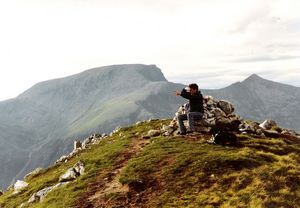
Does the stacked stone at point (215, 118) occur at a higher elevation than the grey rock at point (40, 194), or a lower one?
higher

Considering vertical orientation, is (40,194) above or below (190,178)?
below

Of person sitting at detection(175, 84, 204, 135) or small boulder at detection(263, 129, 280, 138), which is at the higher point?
person sitting at detection(175, 84, 204, 135)

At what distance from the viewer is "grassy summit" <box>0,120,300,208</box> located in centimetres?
2422

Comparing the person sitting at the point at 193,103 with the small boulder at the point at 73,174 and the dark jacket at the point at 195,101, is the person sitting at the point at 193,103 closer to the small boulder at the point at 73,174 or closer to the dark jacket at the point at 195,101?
the dark jacket at the point at 195,101

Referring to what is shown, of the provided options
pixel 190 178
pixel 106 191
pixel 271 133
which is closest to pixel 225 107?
pixel 271 133

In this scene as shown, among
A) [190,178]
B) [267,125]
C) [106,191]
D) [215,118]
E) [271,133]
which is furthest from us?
[267,125]

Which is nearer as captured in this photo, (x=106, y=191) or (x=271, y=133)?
(x=106, y=191)

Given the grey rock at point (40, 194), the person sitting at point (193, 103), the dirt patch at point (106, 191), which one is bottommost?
the grey rock at point (40, 194)

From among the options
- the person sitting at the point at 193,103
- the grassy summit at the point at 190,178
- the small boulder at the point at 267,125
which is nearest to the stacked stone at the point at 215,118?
the person sitting at the point at 193,103

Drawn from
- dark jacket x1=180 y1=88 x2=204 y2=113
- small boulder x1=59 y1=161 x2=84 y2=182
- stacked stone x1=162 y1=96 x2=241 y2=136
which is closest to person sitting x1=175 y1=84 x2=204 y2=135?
dark jacket x1=180 y1=88 x2=204 y2=113

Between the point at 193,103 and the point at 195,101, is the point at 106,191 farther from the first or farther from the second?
the point at 195,101

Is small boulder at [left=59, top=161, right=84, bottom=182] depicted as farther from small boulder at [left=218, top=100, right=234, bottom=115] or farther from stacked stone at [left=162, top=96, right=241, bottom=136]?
small boulder at [left=218, top=100, right=234, bottom=115]

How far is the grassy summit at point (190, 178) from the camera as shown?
24219 millimetres

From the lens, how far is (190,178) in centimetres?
2733
